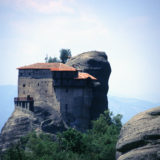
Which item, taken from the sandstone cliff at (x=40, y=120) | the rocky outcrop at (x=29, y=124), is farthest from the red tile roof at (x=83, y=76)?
the rocky outcrop at (x=29, y=124)

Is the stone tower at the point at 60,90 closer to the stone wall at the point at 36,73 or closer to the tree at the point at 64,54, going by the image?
the stone wall at the point at 36,73

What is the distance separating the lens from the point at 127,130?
86.6 feet

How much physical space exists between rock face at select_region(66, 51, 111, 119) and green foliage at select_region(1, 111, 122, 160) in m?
5.61

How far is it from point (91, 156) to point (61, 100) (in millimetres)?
16415

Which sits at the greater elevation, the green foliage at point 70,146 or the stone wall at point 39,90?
the stone wall at point 39,90

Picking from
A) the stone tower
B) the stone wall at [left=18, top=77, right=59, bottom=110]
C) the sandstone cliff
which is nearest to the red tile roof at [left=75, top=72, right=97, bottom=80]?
the stone tower

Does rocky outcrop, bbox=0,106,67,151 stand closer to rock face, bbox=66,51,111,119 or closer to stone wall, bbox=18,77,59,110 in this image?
stone wall, bbox=18,77,59,110

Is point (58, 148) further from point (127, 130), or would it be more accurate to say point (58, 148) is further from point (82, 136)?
point (127, 130)

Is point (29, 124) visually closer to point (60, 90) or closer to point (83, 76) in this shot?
point (60, 90)

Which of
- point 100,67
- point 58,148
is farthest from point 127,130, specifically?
point 100,67

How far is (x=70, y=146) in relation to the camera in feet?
148

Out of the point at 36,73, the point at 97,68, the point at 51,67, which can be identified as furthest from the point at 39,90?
the point at 97,68

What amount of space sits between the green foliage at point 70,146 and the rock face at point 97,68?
18.4ft

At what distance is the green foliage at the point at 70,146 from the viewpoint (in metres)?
38.9
